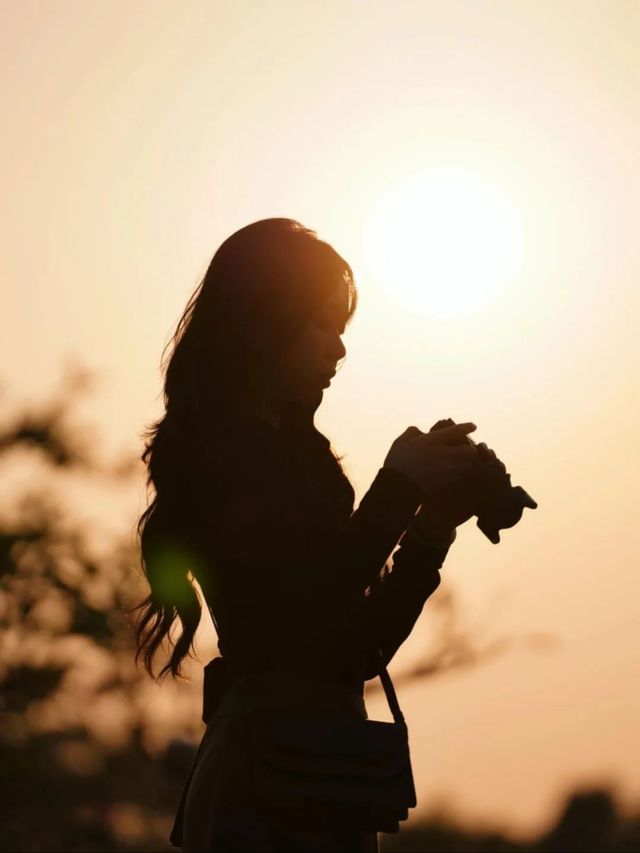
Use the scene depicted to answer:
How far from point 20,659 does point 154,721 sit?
261 cm

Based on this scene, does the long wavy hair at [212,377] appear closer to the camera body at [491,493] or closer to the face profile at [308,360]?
the face profile at [308,360]

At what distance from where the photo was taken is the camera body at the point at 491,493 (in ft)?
9.41

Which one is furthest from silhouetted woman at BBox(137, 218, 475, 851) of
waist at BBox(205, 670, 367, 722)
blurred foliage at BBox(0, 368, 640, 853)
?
blurred foliage at BBox(0, 368, 640, 853)

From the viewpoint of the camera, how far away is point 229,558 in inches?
105

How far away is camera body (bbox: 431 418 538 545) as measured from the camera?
2867 mm

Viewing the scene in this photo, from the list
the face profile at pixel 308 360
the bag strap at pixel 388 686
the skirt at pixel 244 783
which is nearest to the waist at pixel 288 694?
the skirt at pixel 244 783

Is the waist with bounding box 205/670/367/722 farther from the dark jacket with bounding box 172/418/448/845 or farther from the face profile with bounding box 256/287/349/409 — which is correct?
the face profile with bounding box 256/287/349/409

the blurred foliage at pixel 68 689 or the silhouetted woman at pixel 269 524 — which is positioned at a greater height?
the blurred foliage at pixel 68 689

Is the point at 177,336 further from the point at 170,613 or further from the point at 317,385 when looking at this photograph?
the point at 170,613

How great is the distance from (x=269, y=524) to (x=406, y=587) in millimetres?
399

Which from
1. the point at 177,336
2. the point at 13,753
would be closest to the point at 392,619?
the point at 177,336

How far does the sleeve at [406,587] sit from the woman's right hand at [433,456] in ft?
0.55

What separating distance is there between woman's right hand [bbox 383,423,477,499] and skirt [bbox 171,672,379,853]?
0.45 meters

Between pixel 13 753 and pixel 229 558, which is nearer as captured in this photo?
pixel 229 558
